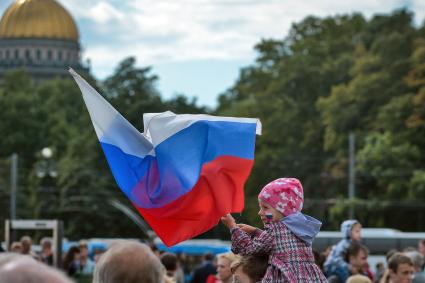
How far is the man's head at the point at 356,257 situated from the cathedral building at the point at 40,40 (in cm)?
13198

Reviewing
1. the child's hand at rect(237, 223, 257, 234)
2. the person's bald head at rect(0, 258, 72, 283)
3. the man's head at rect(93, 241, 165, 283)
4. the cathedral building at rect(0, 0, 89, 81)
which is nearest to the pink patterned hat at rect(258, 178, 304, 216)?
the child's hand at rect(237, 223, 257, 234)

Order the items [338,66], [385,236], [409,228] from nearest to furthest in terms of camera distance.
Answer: [385,236]
[409,228]
[338,66]

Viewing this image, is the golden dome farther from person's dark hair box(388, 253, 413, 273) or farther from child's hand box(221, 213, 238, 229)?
child's hand box(221, 213, 238, 229)

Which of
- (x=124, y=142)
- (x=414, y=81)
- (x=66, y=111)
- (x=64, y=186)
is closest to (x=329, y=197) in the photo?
(x=414, y=81)

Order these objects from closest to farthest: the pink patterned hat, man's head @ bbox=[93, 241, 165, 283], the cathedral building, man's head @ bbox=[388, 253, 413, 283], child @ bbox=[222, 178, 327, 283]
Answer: man's head @ bbox=[93, 241, 165, 283] < child @ bbox=[222, 178, 327, 283] < the pink patterned hat < man's head @ bbox=[388, 253, 413, 283] < the cathedral building

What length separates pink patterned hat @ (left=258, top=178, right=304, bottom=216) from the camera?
7.34m

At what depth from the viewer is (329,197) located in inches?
2985

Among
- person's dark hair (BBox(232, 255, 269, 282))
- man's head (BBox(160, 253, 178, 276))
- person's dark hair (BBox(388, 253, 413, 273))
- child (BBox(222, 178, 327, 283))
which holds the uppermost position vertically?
child (BBox(222, 178, 327, 283))

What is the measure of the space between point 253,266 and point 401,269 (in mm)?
4386

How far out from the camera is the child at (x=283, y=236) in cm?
722

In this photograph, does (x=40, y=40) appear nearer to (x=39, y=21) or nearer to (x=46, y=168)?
(x=39, y=21)

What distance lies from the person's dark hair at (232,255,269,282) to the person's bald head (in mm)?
3198

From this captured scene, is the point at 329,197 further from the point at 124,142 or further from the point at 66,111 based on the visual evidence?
the point at 124,142

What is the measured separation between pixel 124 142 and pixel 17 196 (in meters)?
74.2
